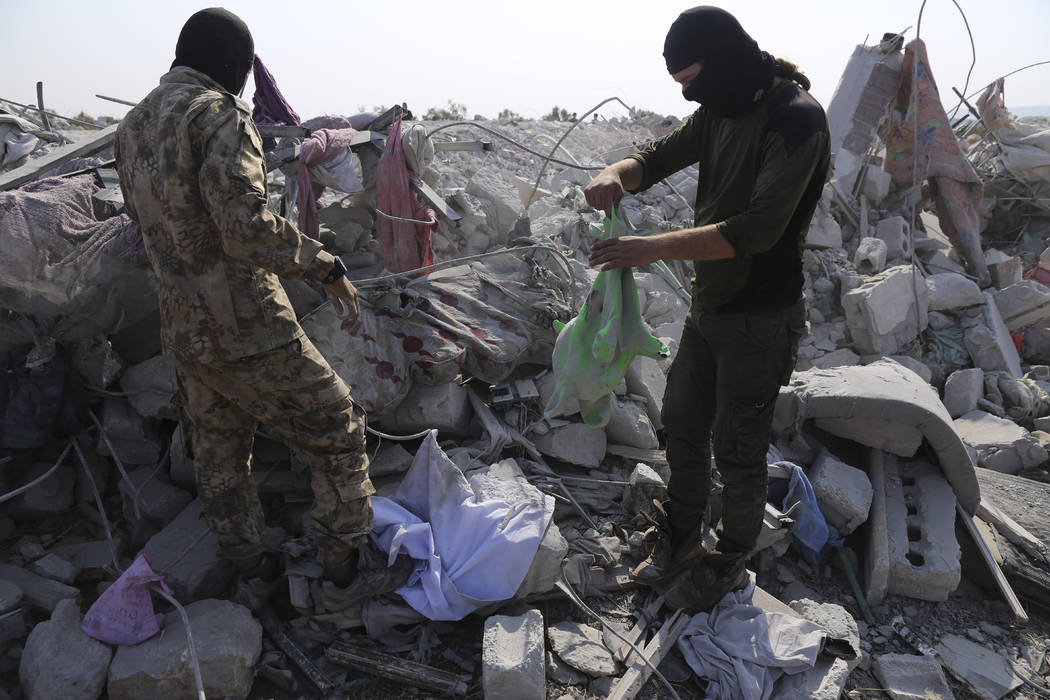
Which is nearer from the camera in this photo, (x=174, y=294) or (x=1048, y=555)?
(x=174, y=294)

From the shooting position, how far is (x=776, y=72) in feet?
7.79

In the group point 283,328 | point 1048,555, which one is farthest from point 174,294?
point 1048,555

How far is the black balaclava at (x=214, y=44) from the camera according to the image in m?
2.19

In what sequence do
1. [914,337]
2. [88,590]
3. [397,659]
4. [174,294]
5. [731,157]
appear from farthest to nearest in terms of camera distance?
[914,337], [88,590], [397,659], [731,157], [174,294]

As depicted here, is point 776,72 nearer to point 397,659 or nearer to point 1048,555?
point 397,659

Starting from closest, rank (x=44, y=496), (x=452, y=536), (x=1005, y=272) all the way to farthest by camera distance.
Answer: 1. (x=452, y=536)
2. (x=44, y=496)
3. (x=1005, y=272)

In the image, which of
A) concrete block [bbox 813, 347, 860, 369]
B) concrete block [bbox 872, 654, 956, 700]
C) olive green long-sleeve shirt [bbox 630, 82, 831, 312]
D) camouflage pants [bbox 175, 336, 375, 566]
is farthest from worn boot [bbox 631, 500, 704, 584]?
concrete block [bbox 813, 347, 860, 369]

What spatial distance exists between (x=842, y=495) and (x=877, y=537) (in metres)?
0.26

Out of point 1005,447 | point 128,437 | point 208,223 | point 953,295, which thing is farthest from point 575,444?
point 953,295

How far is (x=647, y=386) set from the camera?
13.1 feet

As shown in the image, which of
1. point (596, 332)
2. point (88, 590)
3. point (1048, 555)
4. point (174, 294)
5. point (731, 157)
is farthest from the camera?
point (1048, 555)

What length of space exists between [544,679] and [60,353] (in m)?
2.85

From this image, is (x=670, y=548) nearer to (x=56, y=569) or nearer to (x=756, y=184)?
(x=756, y=184)

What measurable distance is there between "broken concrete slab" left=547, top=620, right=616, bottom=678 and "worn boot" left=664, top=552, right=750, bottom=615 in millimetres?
386
